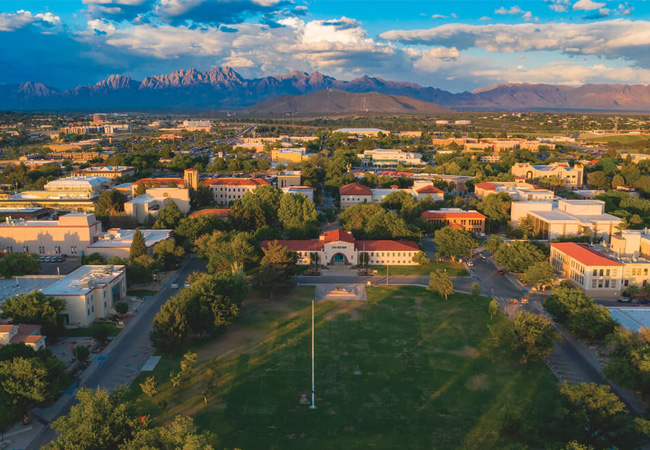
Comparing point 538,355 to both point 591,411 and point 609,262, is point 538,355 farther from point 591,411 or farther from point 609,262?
point 609,262

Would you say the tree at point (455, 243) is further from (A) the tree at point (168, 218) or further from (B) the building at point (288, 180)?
(B) the building at point (288, 180)

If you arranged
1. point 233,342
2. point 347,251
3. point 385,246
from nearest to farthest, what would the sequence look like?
point 233,342
point 347,251
point 385,246

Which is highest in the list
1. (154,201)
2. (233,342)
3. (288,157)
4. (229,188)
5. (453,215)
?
(288,157)

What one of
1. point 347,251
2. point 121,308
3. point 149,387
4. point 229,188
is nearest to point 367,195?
point 229,188

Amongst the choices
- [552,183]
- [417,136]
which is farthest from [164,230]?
[417,136]

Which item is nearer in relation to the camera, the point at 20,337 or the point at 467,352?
the point at 20,337

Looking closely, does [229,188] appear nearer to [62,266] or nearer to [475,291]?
[62,266]
